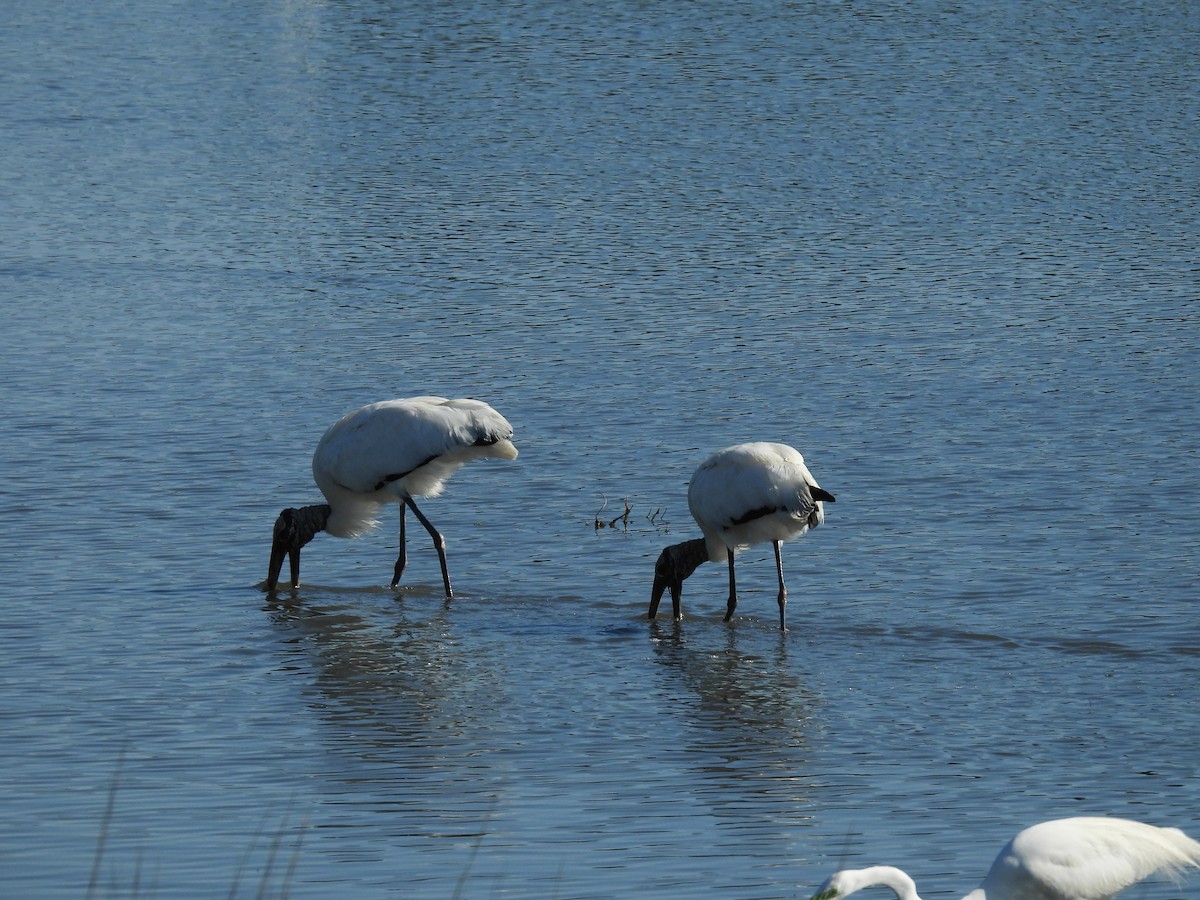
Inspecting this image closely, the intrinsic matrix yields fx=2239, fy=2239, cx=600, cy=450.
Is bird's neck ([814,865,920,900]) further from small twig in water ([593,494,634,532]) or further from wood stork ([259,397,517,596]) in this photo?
small twig in water ([593,494,634,532])

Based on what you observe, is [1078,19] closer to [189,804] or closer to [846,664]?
[846,664]

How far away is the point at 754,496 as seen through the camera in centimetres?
1096

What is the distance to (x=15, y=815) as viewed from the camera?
7.89 metres

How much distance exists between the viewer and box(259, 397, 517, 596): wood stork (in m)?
11.9

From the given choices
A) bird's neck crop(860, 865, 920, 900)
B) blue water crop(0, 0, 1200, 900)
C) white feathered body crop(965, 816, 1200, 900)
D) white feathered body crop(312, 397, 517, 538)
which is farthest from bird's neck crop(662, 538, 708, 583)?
bird's neck crop(860, 865, 920, 900)

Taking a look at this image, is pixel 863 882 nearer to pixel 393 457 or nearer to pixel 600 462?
pixel 393 457

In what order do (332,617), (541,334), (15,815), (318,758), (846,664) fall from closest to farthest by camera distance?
(15,815) → (318,758) → (846,664) → (332,617) → (541,334)

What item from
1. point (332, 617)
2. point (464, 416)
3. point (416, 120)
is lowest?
point (332, 617)

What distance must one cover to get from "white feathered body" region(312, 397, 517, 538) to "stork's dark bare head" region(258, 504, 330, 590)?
0.18 meters

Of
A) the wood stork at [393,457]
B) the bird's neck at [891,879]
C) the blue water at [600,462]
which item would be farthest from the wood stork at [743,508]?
the bird's neck at [891,879]

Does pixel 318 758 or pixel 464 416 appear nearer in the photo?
pixel 318 758

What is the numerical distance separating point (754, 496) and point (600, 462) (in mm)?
2863

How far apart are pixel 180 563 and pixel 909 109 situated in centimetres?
1643

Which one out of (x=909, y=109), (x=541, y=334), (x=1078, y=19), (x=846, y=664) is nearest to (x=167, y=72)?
(x=909, y=109)
